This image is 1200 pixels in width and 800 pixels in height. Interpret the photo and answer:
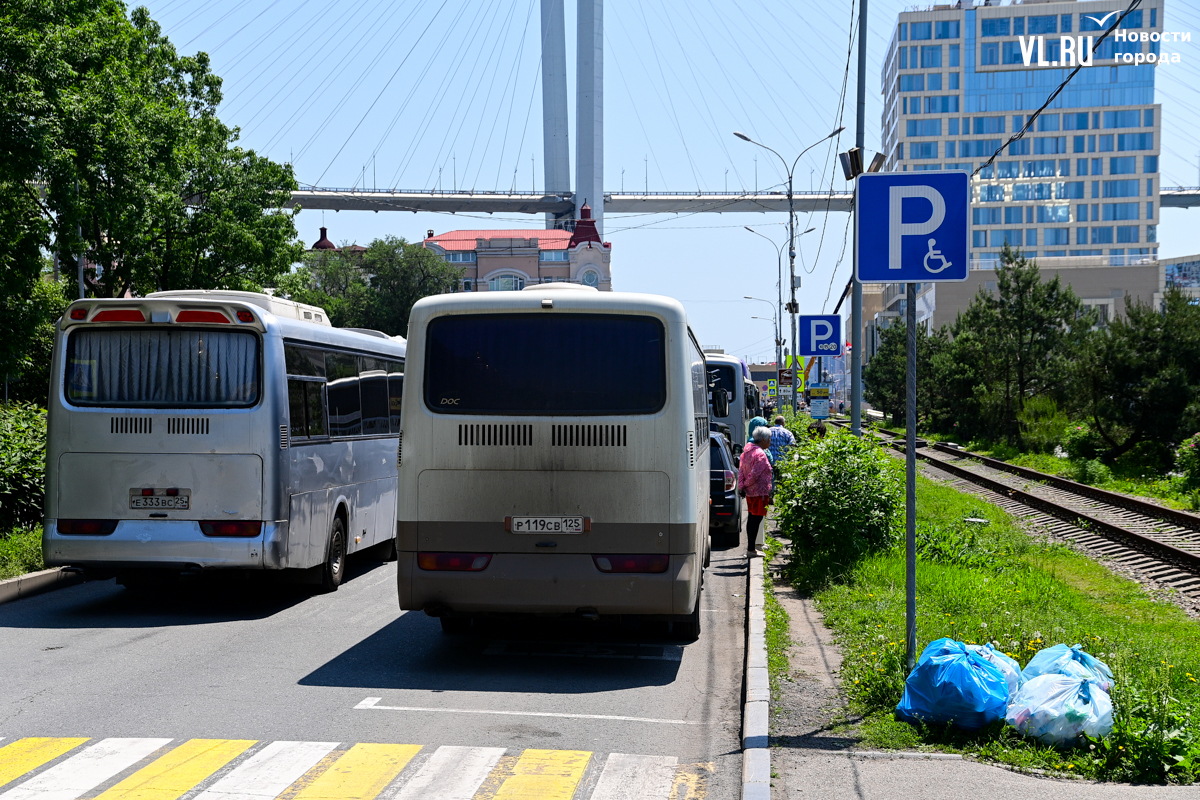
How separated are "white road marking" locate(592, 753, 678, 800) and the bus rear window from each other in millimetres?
2890

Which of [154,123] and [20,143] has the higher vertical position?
[154,123]

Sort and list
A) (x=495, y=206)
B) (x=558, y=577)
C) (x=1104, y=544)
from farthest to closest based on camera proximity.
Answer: (x=495, y=206) < (x=1104, y=544) < (x=558, y=577)

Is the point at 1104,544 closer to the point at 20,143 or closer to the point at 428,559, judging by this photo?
the point at 428,559

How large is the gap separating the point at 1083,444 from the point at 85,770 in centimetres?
3163

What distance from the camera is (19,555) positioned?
1205 centimetres

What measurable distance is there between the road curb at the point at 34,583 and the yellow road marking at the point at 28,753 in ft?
17.8

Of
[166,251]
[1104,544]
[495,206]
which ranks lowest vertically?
[1104,544]

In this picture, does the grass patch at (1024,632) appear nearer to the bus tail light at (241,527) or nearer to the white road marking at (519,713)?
the white road marking at (519,713)

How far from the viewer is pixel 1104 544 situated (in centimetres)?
1723

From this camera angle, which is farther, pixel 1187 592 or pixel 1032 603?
pixel 1187 592

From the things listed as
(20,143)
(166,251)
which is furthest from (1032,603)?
(166,251)

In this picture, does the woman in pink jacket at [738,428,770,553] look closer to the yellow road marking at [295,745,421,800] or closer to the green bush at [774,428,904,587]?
the green bush at [774,428,904,587]

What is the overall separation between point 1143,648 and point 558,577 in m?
4.35

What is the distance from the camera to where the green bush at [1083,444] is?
106 feet
